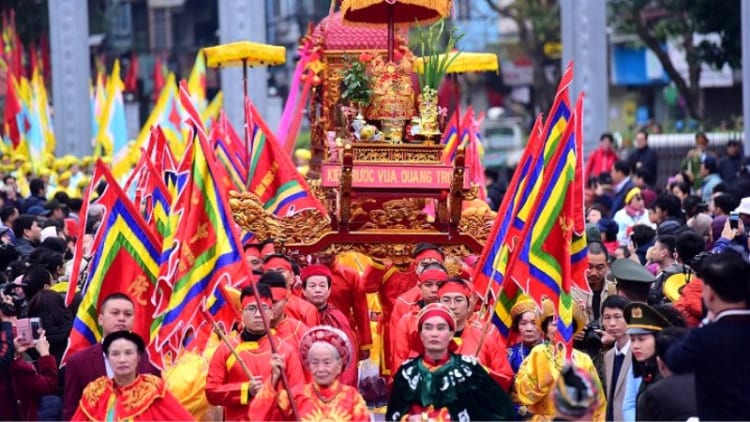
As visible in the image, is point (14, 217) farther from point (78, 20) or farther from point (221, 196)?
point (78, 20)

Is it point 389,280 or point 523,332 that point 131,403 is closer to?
point 523,332

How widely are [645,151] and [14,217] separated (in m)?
9.18

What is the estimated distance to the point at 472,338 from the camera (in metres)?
10.6

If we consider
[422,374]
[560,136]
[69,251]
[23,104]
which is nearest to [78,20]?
[23,104]

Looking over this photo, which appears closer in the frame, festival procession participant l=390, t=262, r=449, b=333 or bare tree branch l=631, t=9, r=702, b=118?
festival procession participant l=390, t=262, r=449, b=333

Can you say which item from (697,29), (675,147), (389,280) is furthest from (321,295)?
(697,29)

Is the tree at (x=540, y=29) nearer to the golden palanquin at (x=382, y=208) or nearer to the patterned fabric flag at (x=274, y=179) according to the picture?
the patterned fabric flag at (x=274, y=179)

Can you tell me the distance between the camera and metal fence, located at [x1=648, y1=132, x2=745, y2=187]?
28.7 metres

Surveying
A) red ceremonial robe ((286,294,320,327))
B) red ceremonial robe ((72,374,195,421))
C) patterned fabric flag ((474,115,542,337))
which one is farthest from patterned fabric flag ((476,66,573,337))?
red ceremonial robe ((72,374,195,421))

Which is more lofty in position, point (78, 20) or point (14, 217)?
point (78, 20)

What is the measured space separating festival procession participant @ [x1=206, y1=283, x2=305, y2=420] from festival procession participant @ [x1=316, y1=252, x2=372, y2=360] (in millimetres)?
3679

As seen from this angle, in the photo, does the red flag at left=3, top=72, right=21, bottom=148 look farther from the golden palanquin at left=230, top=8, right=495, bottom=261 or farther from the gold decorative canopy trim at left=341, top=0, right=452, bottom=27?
the golden palanquin at left=230, top=8, right=495, bottom=261

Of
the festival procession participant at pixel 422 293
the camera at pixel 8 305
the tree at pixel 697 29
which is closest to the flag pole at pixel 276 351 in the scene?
the camera at pixel 8 305

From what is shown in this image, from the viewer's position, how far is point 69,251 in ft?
52.0
